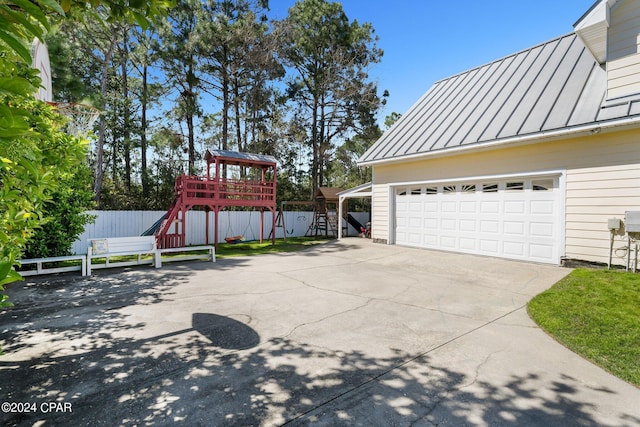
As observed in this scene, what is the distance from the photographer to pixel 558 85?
8.79 meters

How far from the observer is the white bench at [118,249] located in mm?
7579

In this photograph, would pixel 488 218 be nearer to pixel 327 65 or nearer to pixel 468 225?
pixel 468 225

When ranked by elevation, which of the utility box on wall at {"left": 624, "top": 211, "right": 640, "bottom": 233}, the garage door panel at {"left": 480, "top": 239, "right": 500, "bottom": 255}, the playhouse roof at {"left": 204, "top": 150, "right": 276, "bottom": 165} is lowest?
the garage door panel at {"left": 480, "top": 239, "right": 500, "bottom": 255}

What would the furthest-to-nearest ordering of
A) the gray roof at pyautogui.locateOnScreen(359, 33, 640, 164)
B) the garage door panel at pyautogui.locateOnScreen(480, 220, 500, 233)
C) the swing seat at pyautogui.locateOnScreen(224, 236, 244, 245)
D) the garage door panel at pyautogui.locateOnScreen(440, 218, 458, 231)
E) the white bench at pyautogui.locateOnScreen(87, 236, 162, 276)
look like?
the swing seat at pyautogui.locateOnScreen(224, 236, 244, 245)
the garage door panel at pyautogui.locateOnScreen(440, 218, 458, 231)
the garage door panel at pyautogui.locateOnScreen(480, 220, 500, 233)
the gray roof at pyautogui.locateOnScreen(359, 33, 640, 164)
the white bench at pyautogui.locateOnScreen(87, 236, 162, 276)

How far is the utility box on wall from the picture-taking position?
639 centimetres

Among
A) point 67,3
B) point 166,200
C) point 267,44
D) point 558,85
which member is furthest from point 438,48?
point 166,200

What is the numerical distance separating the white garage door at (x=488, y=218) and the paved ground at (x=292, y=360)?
2711 mm

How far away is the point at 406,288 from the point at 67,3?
604 centimetres

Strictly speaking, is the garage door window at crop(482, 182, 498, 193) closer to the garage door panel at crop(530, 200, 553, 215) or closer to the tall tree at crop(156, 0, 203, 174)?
the garage door panel at crop(530, 200, 553, 215)

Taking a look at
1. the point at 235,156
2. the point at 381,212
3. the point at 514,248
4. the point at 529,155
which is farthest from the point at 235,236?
the point at 529,155

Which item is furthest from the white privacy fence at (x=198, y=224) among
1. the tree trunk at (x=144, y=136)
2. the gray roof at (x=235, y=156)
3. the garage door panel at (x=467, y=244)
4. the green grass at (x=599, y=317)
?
the green grass at (x=599, y=317)

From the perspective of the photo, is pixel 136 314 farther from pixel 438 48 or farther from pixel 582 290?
pixel 438 48

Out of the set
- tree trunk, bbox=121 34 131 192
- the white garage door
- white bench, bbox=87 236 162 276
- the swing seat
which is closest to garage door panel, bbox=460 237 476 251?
the white garage door

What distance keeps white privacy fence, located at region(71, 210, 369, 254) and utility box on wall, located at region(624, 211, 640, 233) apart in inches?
548
